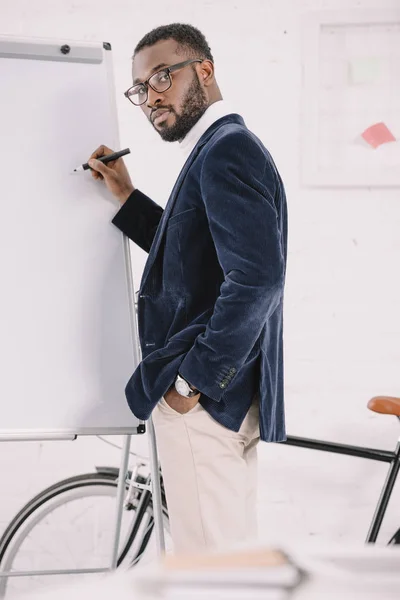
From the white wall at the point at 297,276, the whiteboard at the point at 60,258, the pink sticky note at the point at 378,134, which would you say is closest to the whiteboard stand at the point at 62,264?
the whiteboard at the point at 60,258

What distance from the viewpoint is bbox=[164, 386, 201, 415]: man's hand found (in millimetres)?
1188

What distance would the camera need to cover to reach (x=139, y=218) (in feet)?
4.71

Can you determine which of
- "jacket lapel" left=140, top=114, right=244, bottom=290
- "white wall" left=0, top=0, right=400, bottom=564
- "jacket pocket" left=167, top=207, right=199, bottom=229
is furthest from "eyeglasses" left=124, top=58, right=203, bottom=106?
"white wall" left=0, top=0, right=400, bottom=564

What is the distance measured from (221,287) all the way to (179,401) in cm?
22

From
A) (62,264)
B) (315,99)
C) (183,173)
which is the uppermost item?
(315,99)

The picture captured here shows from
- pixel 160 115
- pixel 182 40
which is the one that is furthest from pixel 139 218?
pixel 182 40

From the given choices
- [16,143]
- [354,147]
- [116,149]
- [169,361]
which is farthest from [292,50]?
[169,361]

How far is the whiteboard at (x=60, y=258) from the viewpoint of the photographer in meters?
1.45

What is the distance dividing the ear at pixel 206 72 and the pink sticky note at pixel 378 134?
82 centimetres

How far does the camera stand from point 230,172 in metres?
1.12

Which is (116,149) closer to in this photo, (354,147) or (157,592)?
(354,147)

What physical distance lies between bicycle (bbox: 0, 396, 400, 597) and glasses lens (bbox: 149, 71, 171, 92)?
2.92ft

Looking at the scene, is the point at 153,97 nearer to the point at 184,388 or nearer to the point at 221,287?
the point at 221,287

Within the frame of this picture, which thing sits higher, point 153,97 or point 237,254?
point 153,97
